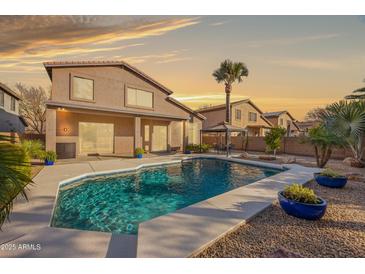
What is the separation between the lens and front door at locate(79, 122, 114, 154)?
14516mm

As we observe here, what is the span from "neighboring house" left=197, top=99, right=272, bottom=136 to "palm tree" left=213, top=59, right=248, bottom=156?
2.34 meters

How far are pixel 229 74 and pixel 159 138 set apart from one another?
536 inches

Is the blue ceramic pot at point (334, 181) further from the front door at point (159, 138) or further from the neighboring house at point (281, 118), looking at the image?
the neighboring house at point (281, 118)

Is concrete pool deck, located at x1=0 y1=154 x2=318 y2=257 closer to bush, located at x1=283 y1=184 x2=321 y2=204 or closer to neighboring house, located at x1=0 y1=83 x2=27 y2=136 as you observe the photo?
bush, located at x1=283 y1=184 x2=321 y2=204

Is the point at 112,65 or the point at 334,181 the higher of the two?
the point at 112,65

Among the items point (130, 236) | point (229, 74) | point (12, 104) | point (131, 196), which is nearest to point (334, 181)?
point (130, 236)

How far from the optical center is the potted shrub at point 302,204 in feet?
13.1

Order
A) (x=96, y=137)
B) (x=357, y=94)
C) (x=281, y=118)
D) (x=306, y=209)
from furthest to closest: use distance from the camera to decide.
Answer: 1. (x=281, y=118)
2. (x=96, y=137)
3. (x=357, y=94)
4. (x=306, y=209)

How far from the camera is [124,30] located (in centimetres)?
→ 695

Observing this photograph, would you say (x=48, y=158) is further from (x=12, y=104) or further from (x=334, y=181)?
(x=334, y=181)

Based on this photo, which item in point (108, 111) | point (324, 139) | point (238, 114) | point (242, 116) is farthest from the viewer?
point (242, 116)

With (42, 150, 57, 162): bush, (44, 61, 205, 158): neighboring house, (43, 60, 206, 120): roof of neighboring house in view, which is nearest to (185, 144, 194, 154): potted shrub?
(44, 61, 205, 158): neighboring house

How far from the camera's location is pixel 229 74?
24156 millimetres
